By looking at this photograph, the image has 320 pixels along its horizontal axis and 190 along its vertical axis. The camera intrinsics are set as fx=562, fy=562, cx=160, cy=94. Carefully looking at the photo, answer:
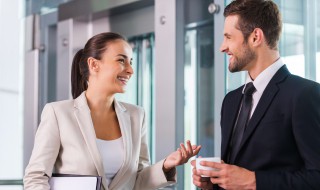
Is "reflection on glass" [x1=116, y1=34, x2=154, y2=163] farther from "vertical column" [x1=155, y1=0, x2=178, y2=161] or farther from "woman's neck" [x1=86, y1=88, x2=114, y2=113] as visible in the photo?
Result: "woman's neck" [x1=86, y1=88, x2=114, y2=113]

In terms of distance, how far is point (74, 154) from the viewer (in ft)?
7.20

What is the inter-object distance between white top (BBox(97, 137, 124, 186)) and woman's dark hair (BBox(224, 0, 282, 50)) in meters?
0.72

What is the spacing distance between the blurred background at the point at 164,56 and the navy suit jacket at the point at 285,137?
0.52 m

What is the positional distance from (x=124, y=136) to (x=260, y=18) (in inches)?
29.5

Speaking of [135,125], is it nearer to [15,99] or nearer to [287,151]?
[287,151]

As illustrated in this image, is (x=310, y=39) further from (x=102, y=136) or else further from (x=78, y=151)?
(x=78, y=151)

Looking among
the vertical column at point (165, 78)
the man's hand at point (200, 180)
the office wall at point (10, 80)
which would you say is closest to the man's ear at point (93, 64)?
the vertical column at point (165, 78)

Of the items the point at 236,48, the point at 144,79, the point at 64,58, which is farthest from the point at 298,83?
the point at 64,58

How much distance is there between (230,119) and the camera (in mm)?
1938

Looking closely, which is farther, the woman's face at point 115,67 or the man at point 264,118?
the woman's face at point 115,67

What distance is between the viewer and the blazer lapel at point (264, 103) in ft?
5.85

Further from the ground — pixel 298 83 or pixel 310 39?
pixel 310 39

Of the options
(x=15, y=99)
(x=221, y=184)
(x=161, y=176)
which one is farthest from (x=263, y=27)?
(x=15, y=99)

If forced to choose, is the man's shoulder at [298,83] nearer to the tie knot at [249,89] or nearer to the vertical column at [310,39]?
the tie knot at [249,89]
